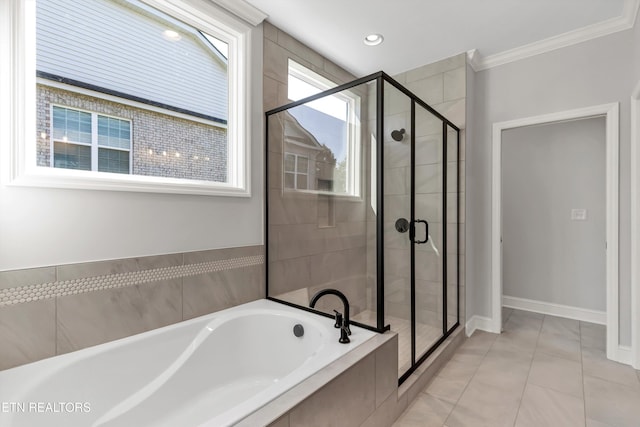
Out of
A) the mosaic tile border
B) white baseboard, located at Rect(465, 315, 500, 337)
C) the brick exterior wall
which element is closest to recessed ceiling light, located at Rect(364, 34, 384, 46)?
the brick exterior wall

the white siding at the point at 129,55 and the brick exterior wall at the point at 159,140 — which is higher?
the white siding at the point at 129,55

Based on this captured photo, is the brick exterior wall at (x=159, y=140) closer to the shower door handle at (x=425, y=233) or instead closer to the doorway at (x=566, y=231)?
the shower door handle at (x=425, y=233)

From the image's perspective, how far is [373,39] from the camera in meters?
2.64

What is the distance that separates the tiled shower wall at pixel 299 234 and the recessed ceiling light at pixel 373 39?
0.72 meters

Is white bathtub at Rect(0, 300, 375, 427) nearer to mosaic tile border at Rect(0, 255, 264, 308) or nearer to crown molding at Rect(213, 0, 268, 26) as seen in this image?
mosaic tile border at Rect(0, 255, 264, 308)

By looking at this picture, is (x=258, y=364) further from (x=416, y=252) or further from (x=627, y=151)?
(x=627, y=151)

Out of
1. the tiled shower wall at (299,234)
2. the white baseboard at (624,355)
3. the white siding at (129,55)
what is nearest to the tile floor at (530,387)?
the white baseboard at (624,355)

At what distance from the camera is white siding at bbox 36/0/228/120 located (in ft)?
4.92

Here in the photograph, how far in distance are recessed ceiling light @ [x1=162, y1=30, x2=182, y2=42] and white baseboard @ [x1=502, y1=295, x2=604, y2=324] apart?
4.23 metres

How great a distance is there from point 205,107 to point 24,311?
57.4 inches

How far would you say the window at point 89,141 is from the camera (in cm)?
150

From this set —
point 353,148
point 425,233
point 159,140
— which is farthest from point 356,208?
point 159,140

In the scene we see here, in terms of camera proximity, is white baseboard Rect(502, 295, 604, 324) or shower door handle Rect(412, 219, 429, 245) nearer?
shower door handle Rect(412, 219, 429, 245)

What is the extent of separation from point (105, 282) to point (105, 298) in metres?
0.08
